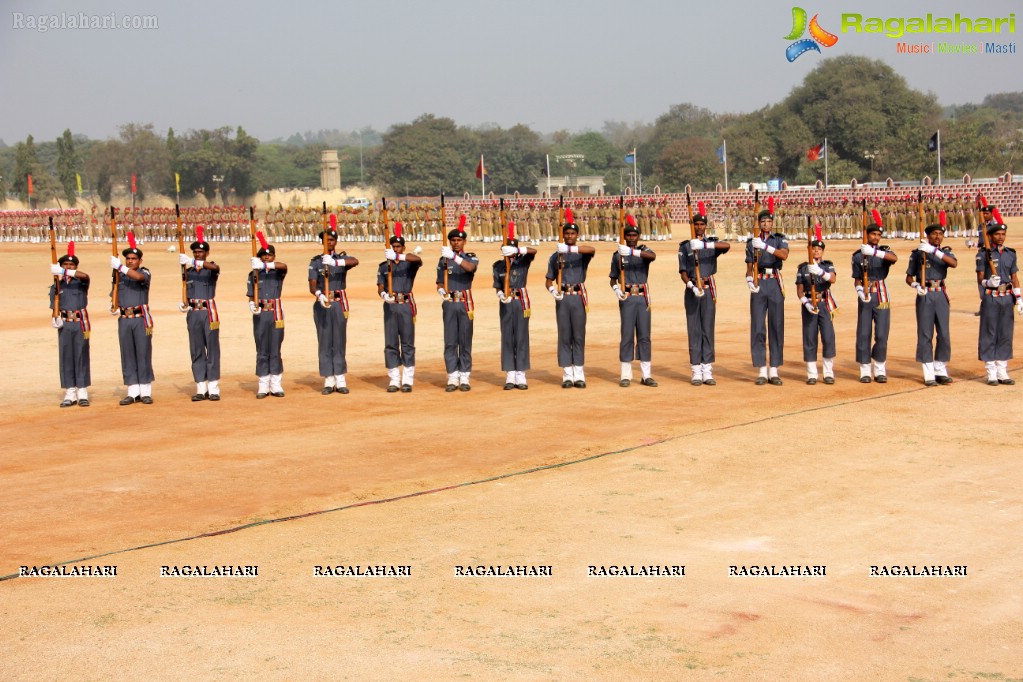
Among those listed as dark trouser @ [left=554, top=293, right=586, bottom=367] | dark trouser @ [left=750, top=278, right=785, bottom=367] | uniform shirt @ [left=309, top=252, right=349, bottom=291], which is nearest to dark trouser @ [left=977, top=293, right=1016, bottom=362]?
dark trouser @ [left=750, top=278, right=785, bottom=367]

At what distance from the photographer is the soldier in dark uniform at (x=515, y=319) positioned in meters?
14.0

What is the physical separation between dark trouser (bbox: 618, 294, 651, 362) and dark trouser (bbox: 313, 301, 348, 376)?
3.24 metres

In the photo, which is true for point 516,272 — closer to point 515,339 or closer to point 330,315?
point 515,339

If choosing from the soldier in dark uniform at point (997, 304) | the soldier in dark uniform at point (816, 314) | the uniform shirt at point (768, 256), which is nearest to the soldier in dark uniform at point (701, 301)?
the uniform shirt at point (768, 256)

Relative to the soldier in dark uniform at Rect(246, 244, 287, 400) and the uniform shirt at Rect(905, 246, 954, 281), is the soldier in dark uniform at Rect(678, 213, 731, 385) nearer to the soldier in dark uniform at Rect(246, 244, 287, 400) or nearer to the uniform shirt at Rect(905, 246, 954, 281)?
the uniform shirt at Rect(905, 246, 954, 281)

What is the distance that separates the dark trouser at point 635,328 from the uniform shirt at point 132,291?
541cm

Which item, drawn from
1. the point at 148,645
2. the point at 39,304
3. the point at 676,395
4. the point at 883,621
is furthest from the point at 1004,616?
the point at 39,304

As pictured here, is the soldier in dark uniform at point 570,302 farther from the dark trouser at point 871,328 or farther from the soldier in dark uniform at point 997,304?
the soldier in dark uniform at point 997,304

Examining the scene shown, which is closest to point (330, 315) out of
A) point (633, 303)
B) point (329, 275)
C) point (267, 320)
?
point (329, 275)

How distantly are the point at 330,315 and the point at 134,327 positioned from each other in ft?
7.21

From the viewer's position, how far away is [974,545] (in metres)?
7.55

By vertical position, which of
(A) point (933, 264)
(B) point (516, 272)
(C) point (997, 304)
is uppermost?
(B) point (516, 272)

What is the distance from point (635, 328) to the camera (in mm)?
14016

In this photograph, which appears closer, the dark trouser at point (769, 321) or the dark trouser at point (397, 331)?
the dark trouser at point (769, 321)
